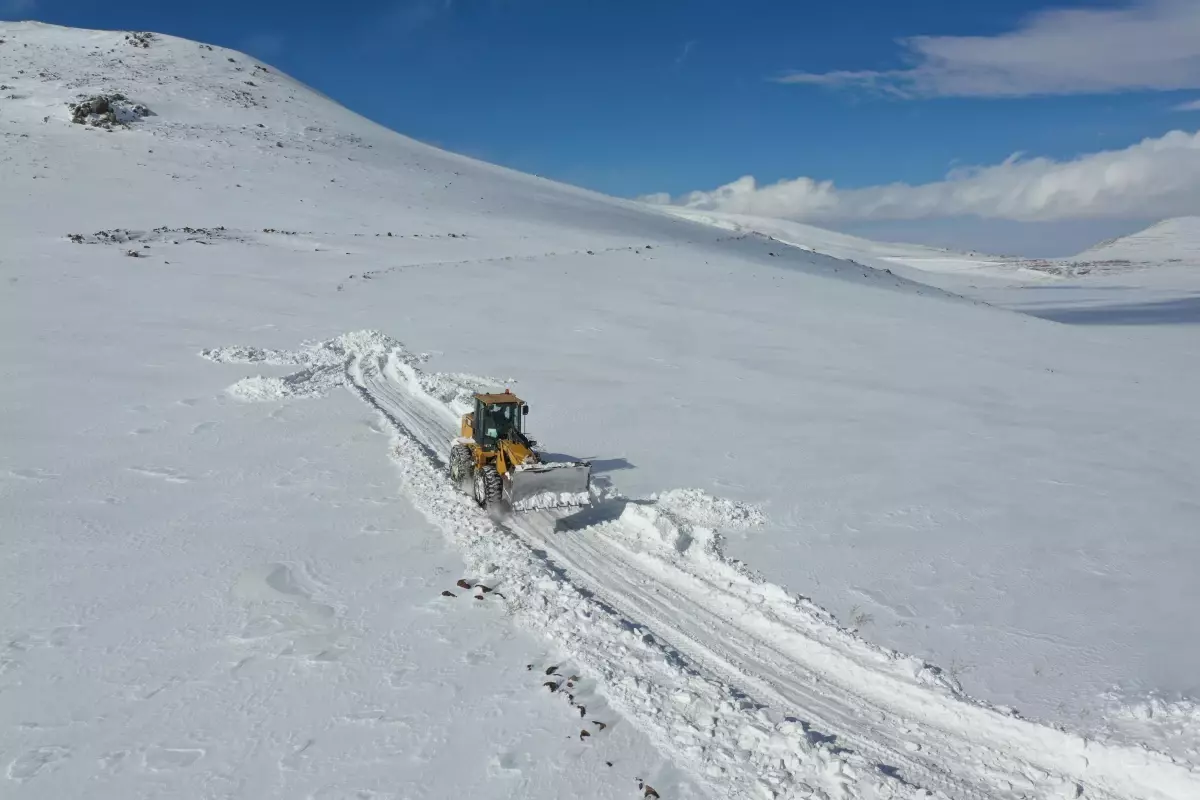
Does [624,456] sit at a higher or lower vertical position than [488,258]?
lower

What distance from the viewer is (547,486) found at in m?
9.63

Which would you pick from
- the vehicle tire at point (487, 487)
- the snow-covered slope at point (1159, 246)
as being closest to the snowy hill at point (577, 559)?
the vehicle tire at point (487, 487)

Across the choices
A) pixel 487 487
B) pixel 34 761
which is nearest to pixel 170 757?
pixel 34 761

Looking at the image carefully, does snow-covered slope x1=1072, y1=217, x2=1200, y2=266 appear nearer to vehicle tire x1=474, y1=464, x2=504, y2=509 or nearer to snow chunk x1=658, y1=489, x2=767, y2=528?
snow chunk x1=658, y1=489, x2=767, y2=528

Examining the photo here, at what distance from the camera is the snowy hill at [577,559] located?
5.93 meters

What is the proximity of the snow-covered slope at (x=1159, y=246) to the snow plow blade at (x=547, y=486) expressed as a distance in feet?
302

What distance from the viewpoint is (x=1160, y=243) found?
346 feet

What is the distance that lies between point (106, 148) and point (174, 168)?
413cm

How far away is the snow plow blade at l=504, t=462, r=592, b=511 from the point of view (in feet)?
31.2

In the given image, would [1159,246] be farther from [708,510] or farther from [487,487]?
[487,487]

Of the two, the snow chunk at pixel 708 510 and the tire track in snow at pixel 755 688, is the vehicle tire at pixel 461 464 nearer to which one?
the tire track in snow at pixel 755 688

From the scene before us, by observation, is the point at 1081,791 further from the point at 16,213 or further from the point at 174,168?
the point at 174,168

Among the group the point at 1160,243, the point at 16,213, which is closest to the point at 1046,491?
the point at 16,213

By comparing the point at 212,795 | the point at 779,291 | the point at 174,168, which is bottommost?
the point at 212,795
